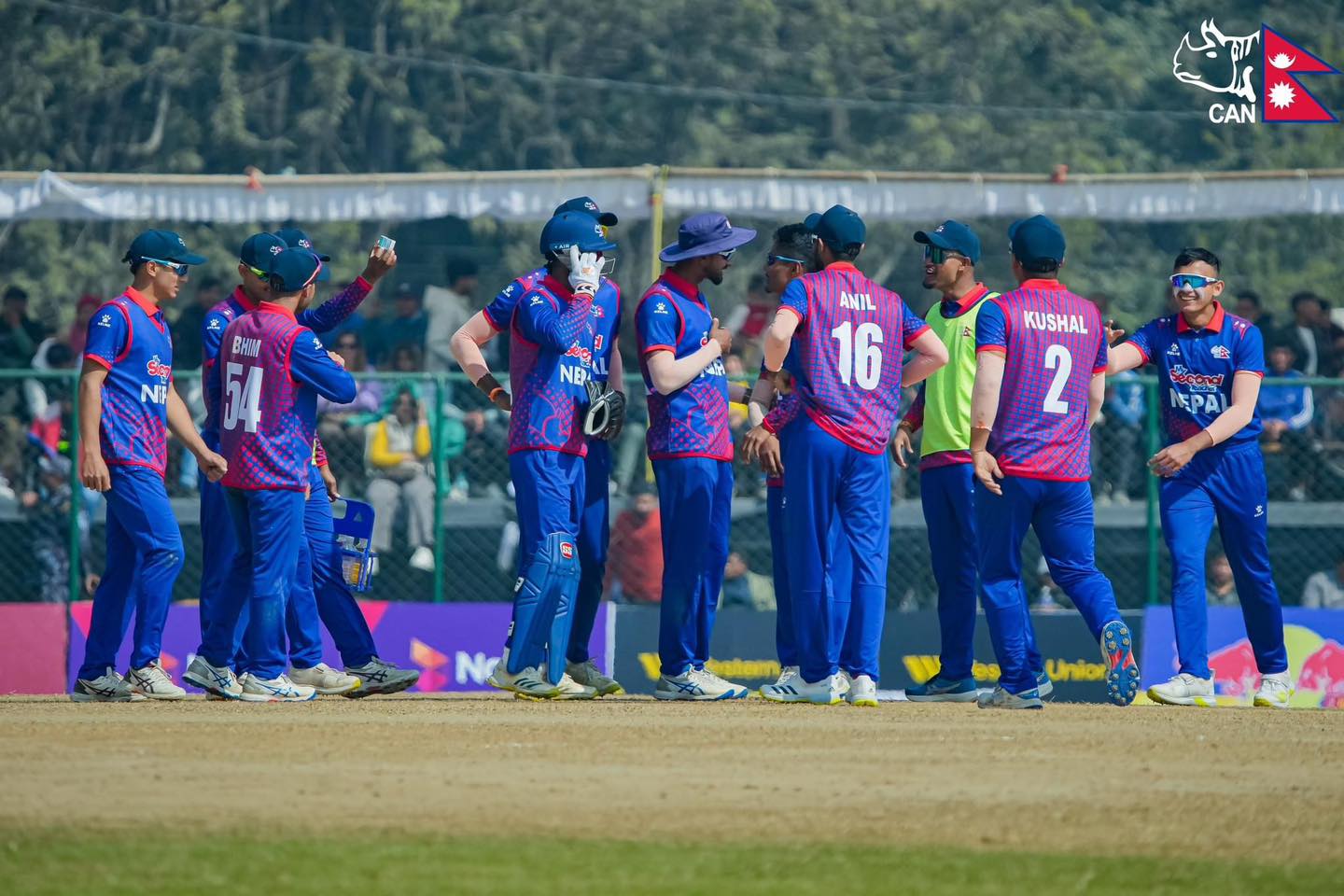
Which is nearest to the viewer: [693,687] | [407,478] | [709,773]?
[709,773]

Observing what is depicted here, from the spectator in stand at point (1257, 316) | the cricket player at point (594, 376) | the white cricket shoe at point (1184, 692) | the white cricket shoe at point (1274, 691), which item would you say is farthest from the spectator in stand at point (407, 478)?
the spectator in stand at point (1257, 316)

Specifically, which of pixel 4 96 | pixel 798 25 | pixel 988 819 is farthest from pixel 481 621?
pixel 798 25

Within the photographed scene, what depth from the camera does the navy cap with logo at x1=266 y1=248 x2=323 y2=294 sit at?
33.5 ft

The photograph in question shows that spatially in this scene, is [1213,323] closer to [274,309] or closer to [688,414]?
[688,414]

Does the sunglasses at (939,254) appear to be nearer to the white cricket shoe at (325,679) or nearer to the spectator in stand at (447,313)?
the white cricket shoe at (325,679)

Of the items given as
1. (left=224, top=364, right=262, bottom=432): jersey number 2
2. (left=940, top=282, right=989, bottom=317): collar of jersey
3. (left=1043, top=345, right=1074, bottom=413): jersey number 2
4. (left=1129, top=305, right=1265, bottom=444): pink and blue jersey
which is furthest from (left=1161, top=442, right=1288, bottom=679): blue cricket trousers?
(left=224, top=364, right=262, bottom=432): jersey number 2

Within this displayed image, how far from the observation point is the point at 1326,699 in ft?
47.6

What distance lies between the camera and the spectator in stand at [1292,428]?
52.9 feet

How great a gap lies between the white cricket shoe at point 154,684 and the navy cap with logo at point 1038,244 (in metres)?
4.90

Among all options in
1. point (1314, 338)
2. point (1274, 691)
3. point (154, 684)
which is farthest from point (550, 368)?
point (1314, 338)

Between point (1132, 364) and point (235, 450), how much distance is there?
15.5 feet

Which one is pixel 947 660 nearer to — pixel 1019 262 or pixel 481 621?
pixel 1019 262

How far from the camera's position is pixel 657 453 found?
10461mm

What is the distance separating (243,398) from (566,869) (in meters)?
4.48
